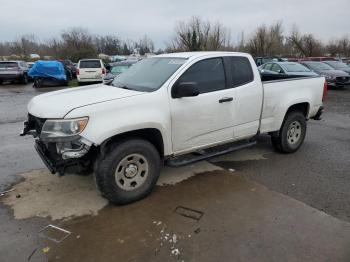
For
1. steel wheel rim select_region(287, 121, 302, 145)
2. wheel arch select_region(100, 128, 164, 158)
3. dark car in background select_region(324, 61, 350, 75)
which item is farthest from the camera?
dark car in background select_region(324, 61, 350, 75)

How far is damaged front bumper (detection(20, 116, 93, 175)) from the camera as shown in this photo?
12.0ft

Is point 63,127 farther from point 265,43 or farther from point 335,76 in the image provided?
point 265,43

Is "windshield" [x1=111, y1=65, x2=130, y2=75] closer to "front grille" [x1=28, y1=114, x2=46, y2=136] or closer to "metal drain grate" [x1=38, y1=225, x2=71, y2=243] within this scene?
"front grille" [x1=28, y1=114, x2=46, y2=136]

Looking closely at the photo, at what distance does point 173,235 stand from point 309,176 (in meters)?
2.67

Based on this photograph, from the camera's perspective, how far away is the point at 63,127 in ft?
12.0

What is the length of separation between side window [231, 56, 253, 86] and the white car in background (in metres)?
15.1

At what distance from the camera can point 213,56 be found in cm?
486

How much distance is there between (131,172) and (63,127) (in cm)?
100

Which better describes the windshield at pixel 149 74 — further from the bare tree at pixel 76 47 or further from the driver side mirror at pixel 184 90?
the bare tree at pixel 76 47

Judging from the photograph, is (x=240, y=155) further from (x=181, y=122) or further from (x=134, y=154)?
(x=134, y=154)

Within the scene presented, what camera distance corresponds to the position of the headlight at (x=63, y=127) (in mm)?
3615

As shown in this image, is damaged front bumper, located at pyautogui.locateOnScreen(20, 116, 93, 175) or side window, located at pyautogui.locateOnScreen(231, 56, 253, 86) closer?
damaged front bumper, located at pyautogui.locateOnScreen(20, 116, 93, 175)

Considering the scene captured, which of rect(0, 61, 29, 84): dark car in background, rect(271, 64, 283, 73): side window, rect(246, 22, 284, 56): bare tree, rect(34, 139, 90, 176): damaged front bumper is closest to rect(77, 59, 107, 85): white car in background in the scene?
rect(0, 61, 29, 84): dark car in background

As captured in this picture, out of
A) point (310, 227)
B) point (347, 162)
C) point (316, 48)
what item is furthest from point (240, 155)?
point (316, 48)
